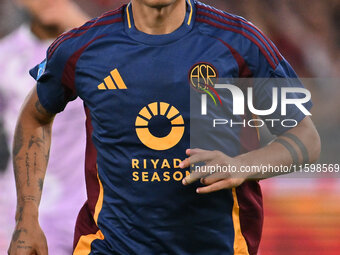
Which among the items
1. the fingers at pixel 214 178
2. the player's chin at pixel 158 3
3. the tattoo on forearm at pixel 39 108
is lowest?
the fingers at pixel 214 178

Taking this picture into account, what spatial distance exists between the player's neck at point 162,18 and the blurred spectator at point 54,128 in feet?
5.57

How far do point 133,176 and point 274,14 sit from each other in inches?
155

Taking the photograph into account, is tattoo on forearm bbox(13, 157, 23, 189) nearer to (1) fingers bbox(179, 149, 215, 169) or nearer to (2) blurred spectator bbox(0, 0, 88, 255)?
(1) fingers bbox(179, 149, 215, 169)

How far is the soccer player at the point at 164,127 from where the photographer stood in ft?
8.45

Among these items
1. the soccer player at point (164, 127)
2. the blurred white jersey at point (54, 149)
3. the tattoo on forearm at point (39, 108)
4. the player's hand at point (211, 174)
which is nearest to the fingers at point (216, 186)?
the player's hand at point (211, 174)

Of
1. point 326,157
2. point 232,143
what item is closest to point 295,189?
point 326,157

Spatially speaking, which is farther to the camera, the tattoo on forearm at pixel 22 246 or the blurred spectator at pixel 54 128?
A: the blurred spectator at pixel 54 128

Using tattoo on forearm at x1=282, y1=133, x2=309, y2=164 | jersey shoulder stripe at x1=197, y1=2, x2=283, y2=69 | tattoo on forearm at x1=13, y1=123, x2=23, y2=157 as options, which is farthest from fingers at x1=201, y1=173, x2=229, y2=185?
tattoo on forearm at x1=13, y1=123, x2=23, y2=157

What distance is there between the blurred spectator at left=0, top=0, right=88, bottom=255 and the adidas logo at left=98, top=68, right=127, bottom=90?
65.6 inches

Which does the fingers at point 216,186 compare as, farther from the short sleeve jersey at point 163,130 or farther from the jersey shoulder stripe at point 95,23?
the jersey shoulder stripe at point 95,23

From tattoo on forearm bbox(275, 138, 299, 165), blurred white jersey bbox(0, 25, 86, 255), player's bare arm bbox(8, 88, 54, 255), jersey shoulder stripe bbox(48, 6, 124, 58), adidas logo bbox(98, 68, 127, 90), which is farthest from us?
blurred white jersey bbox(0, 25, 86, 255)

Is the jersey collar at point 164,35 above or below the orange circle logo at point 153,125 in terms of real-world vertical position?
above

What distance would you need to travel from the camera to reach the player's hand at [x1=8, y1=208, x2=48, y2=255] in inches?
108

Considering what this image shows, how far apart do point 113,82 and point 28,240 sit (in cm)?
66
